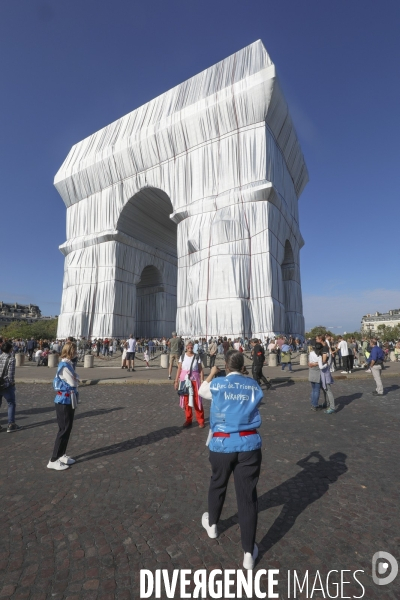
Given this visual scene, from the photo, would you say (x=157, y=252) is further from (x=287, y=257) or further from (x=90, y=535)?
(x=90, y=535)

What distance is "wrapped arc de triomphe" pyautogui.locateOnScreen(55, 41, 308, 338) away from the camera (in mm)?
22438

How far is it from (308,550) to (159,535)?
110cm

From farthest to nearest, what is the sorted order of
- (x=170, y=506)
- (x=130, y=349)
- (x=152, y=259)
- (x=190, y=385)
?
(x=152, y=259), (x=130, y=349), (x=190, y=385), (x=170, y=506)

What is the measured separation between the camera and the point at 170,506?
3037mm

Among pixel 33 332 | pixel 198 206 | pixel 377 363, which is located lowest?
pixel 377 363

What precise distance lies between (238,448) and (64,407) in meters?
2.61

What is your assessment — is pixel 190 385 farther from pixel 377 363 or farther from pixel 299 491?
pixel 377 363

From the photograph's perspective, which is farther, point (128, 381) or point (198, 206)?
point (198, 206)

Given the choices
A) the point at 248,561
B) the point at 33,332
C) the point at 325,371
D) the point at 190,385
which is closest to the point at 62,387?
the point at 190,385

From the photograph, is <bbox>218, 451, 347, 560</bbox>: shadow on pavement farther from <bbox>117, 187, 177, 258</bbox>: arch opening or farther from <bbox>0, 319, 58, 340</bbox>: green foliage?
<bbox>0, 319, 58, 340</bbox>: green foliage

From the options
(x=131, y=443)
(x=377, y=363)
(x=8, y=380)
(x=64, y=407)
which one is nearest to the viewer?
(x=64, y=407)

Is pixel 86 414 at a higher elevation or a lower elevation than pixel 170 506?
higher

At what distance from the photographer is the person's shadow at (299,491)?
8.67 feet

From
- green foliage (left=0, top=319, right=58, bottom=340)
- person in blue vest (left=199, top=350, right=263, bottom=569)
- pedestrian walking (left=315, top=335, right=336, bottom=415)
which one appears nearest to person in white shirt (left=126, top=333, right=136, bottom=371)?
pedestrian walking (left=315, top=335, right=336, bottom=415)
